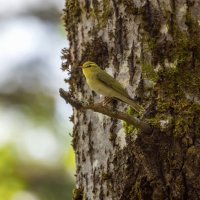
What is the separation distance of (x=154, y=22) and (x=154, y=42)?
12 centimetres

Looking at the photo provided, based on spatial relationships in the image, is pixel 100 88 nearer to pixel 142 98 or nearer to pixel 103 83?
pixel 103 83

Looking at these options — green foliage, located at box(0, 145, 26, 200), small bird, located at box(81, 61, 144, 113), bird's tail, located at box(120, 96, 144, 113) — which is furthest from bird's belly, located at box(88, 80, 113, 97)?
green foliage, located at box(0, 145, 26, 200)

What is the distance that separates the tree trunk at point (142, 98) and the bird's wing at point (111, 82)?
59 mm

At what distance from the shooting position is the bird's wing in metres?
3.21

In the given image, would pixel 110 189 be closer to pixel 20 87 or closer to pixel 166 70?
pixel 166 70

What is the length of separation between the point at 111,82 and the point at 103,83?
44 mm

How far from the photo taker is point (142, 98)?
127 inches

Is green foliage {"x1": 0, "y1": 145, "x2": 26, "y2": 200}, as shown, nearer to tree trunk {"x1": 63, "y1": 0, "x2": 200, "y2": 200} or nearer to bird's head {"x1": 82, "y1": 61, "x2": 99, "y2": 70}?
Result: tree trunk {"x1": 63, "y1": 0, "x2": 200, "y2": 200}

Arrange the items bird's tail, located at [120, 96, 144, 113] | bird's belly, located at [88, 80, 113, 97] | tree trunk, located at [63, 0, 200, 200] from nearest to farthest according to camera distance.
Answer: tree trunk, located at [63, 0, 200, 200] < bird's tail, located at [120, 96, 144, 113] < bird's belly, located at [88, 80, 113, 97]

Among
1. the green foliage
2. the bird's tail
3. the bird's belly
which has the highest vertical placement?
the green foliage

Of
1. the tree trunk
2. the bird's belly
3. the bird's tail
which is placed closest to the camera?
the tree trunk

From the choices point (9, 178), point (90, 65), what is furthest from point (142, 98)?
point (9, 178)

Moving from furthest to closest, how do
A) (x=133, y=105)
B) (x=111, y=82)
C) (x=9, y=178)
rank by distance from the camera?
(x=9, y=178), (x=111, y=82), (x=133, y=105)

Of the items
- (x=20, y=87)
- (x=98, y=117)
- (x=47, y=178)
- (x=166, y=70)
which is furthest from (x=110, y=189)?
(x=20, y=87)
